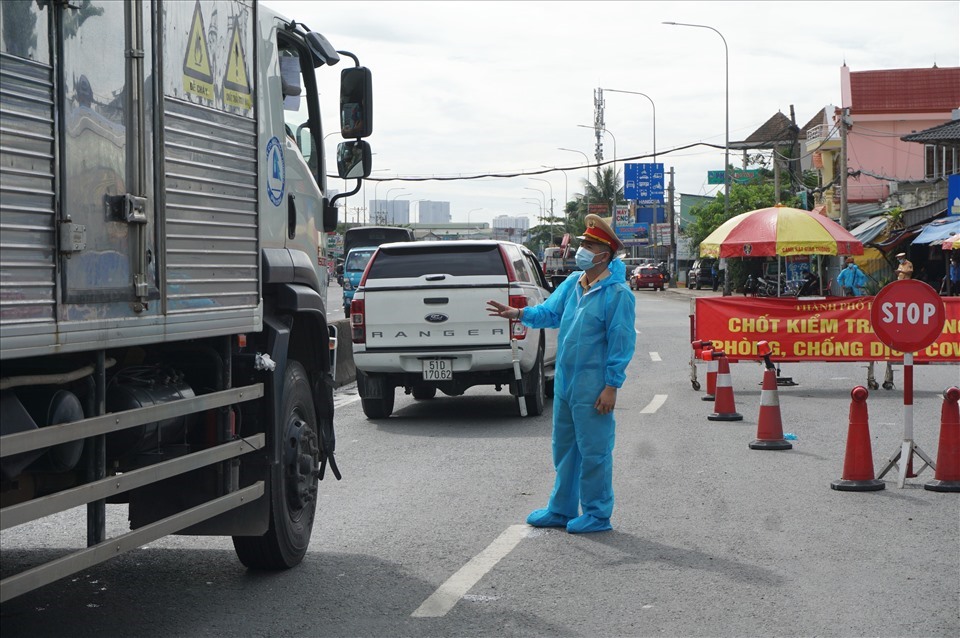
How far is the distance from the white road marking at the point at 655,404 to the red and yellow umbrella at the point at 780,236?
128 inches

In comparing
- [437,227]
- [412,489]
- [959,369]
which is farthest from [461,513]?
[437,227]

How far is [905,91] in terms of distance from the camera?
5353 cm

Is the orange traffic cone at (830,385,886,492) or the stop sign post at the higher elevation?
the stop sign post

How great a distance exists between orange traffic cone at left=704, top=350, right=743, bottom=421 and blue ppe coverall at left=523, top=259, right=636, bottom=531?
576 cm

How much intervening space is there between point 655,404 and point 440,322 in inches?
133

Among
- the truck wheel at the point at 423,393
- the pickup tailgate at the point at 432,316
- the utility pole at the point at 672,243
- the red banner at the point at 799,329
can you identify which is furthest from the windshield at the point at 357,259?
the utility pole at the point at 672,243

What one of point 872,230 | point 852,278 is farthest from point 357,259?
point 872,230

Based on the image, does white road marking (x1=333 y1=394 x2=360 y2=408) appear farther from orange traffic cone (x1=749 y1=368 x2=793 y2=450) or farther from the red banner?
orange traffic cone (x1=749 y1=368 x2=793 y2=450)

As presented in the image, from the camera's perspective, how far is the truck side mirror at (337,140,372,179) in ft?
25.5

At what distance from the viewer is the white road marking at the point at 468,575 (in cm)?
576

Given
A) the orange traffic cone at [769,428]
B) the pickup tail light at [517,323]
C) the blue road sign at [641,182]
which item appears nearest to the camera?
the orange traffic cone at [769,428]

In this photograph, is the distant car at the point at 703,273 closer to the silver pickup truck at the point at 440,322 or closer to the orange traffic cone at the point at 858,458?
the silver pickup truck at the point at 440,322

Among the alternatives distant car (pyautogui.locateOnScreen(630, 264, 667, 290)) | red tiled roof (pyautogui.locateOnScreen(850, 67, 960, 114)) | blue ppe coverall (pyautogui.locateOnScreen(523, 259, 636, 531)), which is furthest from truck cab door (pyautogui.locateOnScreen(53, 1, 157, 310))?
distant car (pyautogui.locateOnScreen(630, 264, 667, 290))

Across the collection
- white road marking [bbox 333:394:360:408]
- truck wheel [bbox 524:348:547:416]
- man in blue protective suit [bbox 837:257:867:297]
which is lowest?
white road marking [bbox 333:394:360:408]
